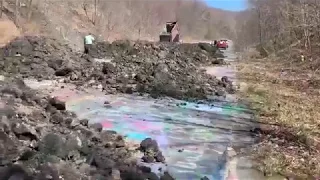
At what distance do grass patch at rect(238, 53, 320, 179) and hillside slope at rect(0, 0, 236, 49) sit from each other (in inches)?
886

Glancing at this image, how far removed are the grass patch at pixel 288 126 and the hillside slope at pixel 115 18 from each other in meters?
22.5

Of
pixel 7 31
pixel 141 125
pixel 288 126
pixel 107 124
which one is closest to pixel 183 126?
pixel 141 125

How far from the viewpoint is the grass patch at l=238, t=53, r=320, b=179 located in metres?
8.73

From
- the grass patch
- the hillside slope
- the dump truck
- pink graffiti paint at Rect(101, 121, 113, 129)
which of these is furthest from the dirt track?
the dump truck

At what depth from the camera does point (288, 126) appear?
1202 cm

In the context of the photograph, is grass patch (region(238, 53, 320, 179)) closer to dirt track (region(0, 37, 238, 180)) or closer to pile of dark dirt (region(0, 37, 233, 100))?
dirt track (region(0, 37, 238, 180))

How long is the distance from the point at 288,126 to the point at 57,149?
21.4 ft

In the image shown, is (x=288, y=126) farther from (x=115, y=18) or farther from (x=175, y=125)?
(x=115, y=18)

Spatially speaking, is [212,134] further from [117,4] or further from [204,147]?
[117,4]

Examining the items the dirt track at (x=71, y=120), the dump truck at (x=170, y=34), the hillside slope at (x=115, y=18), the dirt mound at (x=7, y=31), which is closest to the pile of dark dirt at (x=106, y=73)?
the dirt track at (x=71, y=120)

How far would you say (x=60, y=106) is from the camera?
12305mm

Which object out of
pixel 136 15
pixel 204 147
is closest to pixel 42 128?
pixel 204 147

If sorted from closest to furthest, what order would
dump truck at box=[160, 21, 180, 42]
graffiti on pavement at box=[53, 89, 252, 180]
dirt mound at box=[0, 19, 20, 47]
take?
graffiti on pavement at box=[53, 89, 252, 180]
dirt mound at box=[0, 19, 20, 47]
dump truck at box=[160, 21, 180, 42]

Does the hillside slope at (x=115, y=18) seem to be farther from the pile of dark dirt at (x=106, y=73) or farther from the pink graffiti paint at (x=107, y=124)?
the pink graffiti paint at (x=107, y=124)
